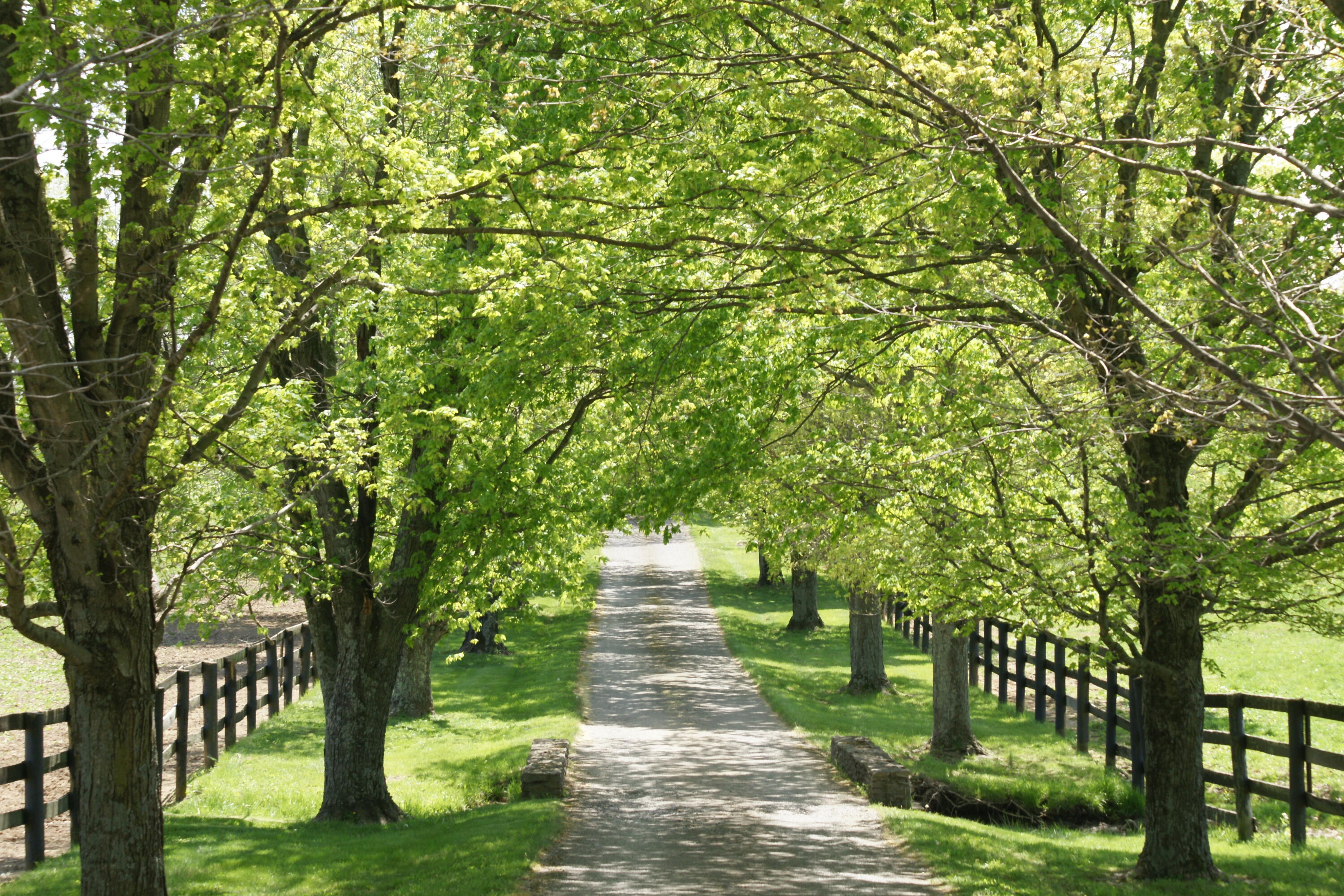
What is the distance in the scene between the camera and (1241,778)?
36.4 ft

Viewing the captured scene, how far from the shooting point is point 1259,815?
1271cm

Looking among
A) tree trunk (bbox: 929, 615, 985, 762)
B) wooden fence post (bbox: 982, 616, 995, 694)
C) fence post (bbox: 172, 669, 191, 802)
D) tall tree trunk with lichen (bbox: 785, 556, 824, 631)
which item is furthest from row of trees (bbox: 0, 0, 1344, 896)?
tall tree trunk with lichen (bbox: 785, 556, 824, 631)

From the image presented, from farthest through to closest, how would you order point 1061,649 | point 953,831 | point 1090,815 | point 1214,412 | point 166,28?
point 1061,649
point 1090,815
point 953,831
point 166,28
point 1214,412

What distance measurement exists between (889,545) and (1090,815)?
16.1ft

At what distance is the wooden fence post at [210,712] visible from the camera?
49.4 feet

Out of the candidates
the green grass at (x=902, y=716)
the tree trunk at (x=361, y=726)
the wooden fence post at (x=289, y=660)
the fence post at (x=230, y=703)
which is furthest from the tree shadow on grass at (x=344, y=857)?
the wooden fence post at (x=289, y=660)

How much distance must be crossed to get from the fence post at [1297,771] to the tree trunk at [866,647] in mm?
10727

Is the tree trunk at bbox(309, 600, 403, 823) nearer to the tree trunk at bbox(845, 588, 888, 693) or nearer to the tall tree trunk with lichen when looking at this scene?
the tree trunk at bbox(845, 588, 888, 693)

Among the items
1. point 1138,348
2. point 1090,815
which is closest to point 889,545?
point 1138,348

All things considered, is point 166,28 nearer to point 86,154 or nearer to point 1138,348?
point 86,154

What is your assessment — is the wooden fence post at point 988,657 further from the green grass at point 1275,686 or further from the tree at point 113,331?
the tree at point 113,331

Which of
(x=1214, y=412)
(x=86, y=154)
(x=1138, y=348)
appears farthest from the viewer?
(x=1138, y=348)

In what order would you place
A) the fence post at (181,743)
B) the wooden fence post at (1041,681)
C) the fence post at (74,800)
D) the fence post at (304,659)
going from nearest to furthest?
the fence post at (74,800) < the fence post at (181,743) < the wooden fence post at (1041,681) < the fence post at (304,659)

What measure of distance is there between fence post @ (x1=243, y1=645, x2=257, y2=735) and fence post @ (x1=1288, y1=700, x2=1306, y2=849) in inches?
574
